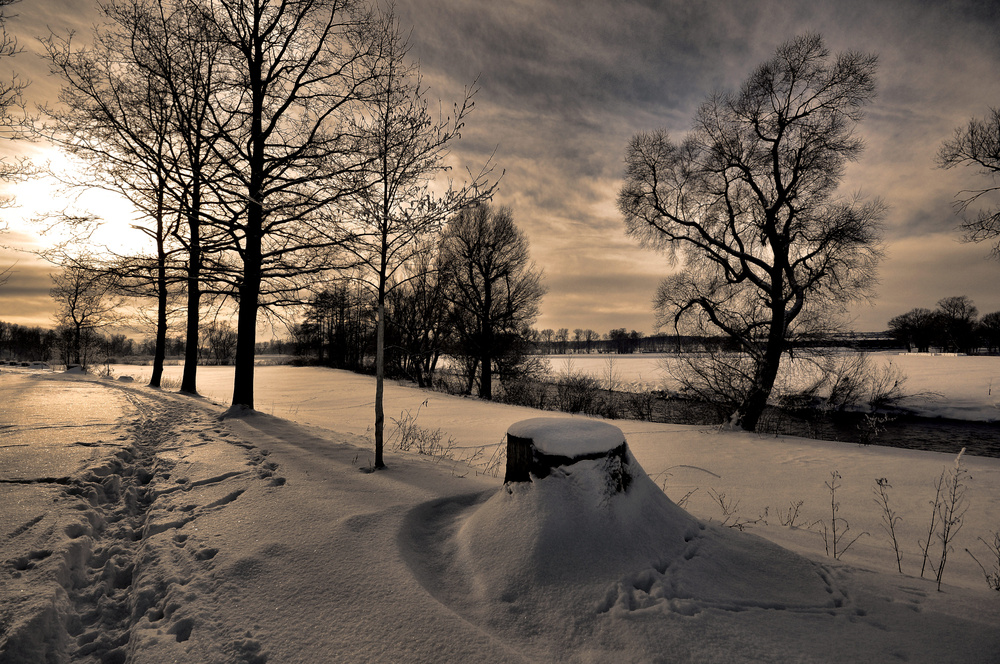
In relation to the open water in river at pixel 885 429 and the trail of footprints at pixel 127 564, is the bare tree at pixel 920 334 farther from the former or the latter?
the trail of footprints at pixel 127 564

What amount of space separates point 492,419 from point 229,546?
9706 millimetres

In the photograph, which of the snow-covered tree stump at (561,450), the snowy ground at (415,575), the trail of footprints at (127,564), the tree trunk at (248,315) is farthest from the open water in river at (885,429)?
the trail of footprints at (127,564)

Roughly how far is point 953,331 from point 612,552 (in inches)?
3606

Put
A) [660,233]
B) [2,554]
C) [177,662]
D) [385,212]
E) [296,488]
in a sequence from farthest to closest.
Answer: [660,233]
[385,212]
[296,488]
[2,554]
[177,662]

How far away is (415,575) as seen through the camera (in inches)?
103

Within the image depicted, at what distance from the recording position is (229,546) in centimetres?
296

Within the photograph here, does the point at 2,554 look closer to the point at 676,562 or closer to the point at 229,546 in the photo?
the point at 229,546

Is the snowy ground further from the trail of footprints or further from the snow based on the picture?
the snow

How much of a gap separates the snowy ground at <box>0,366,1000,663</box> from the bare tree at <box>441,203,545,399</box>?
57.5 feet

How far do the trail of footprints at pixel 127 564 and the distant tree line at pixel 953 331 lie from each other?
8981 cm

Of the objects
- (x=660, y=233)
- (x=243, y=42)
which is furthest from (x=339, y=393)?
(x=660, y=233)

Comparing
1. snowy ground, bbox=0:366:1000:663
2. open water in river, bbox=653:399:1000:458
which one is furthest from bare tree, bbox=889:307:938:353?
snowy ground, bbox=0:366:1000:663

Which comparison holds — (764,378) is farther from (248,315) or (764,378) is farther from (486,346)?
(248,315)

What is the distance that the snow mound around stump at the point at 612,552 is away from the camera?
97.2 inches
